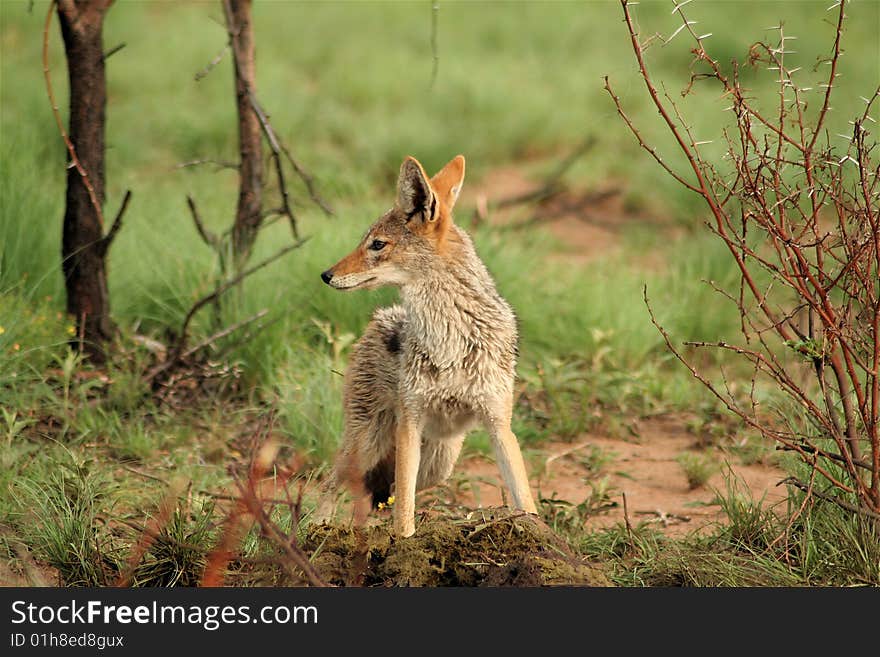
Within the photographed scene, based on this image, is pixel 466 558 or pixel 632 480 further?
pixel 632 480

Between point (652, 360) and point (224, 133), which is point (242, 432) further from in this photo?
point (224, 133)

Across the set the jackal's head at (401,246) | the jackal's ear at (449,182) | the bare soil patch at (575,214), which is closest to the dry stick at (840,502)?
the jackal's head at (401,246)

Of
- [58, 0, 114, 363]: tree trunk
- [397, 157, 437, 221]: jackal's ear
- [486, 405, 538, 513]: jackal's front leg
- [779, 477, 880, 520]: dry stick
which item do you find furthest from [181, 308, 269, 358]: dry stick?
[779, 477, 880, 520]: dry stick

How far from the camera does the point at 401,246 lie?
4.48 meters

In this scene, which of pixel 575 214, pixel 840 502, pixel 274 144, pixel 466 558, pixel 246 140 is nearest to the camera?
pixel 466 558

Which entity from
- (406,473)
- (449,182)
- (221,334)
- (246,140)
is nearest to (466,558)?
(406,473)

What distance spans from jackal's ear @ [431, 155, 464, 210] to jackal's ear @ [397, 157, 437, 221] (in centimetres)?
12

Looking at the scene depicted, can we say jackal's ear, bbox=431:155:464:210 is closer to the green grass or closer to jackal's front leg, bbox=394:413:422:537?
jackal's front leg, bbox=394:413:422:537

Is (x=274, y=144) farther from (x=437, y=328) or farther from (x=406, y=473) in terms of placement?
(x=406, y=473)

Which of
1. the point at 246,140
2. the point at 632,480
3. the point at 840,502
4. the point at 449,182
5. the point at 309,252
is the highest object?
the point at 246,140

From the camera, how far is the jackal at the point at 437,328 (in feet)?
14.4

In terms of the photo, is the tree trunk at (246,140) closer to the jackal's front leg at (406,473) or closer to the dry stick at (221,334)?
the dry stick at (221,334)

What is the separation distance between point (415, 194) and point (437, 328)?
533 mm

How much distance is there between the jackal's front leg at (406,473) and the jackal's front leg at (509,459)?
30 cm
